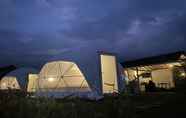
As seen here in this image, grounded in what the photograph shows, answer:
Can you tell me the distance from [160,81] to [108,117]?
23.6 metres

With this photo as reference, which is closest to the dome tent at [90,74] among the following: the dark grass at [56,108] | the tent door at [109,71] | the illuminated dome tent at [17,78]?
the tent door at [109,71]

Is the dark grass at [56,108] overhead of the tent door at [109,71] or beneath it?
beneath

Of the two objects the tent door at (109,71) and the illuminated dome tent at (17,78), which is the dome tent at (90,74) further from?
the illuminated dome tent at (17,78)

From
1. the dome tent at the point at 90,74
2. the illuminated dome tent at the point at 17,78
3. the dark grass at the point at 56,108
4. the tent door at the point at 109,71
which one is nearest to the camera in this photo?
the dark grass at the point at 56,108

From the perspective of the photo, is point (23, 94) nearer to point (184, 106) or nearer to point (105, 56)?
point (184, 106)

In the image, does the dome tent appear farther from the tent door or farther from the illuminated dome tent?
the illuminated dome tent

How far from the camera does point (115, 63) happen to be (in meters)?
20.1

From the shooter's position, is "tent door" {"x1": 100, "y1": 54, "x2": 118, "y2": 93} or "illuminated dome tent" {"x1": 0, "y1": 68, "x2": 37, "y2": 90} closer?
"tent door" {"x1": 100, "y1": 54, "x2": 118, "y2": 93}

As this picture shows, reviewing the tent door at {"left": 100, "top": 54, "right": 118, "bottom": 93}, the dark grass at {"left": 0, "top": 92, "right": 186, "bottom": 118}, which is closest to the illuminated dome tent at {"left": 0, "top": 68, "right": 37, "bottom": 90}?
the tent door at {"left": 100, "top": 54, "right": 118, "bottom": 93}

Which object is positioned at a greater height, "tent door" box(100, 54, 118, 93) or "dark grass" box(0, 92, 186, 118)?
"tent door" box(100, 54, 118, 93)

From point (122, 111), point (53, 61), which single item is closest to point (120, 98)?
point (122, 111)

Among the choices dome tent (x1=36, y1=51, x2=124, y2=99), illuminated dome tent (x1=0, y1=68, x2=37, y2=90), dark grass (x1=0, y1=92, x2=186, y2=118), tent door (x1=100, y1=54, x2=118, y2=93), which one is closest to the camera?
dark grass (x1=0, y1=92, x2=186, y2=118)

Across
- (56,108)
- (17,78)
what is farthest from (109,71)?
(17,78)

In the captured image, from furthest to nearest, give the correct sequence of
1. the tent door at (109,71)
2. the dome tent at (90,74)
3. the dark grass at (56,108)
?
the tent door at (109,71)
the dome tent at (90,74)
the dark grass at (56,108)
